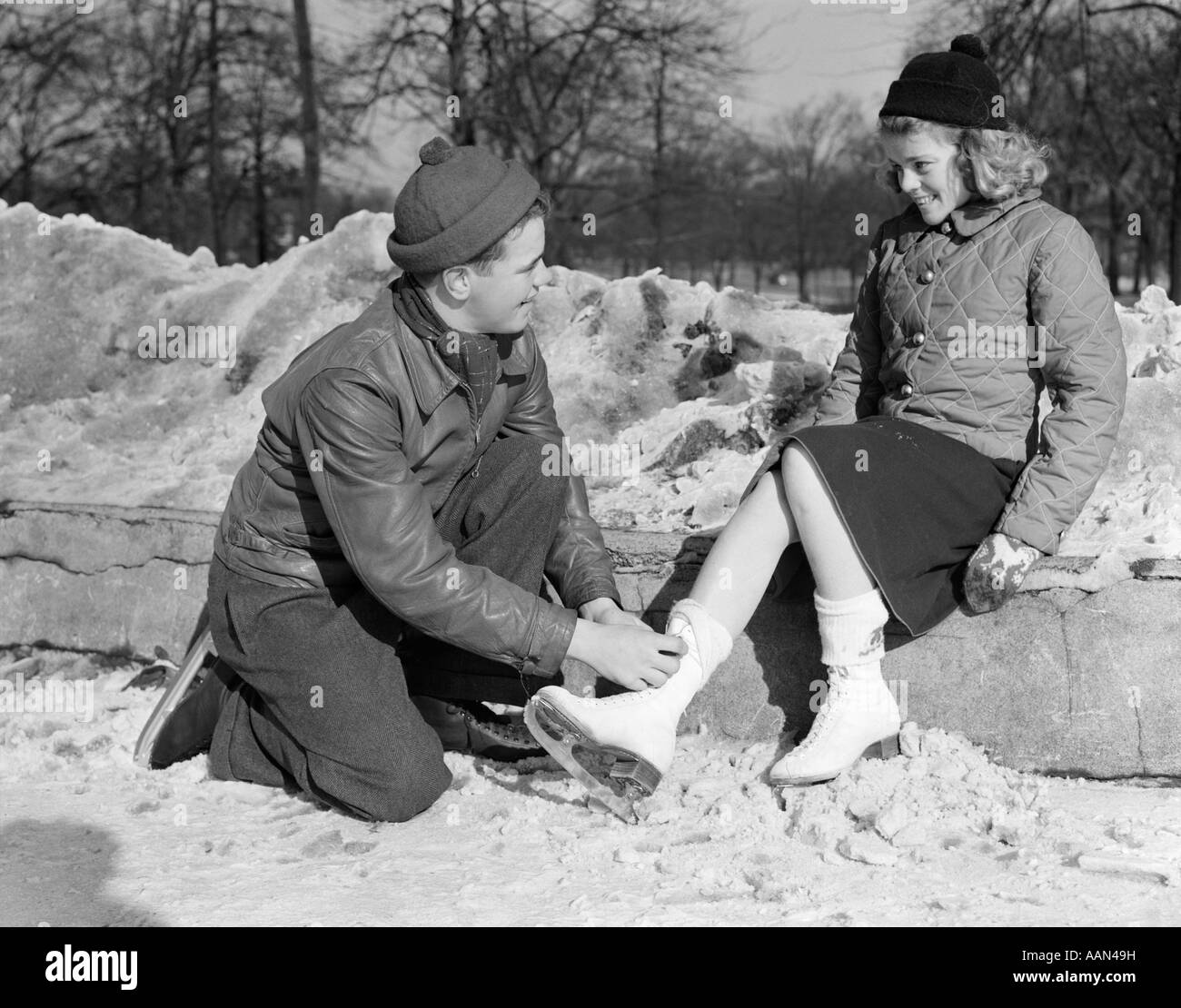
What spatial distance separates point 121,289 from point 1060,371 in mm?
4186

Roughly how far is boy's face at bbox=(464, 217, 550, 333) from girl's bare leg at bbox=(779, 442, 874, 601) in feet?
2.06

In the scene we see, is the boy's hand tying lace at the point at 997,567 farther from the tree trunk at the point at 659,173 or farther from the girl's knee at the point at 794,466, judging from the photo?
the tree trunk at the point at 659,173

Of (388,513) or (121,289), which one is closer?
(388,513)

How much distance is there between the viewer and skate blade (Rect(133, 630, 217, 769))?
3096 millimetres

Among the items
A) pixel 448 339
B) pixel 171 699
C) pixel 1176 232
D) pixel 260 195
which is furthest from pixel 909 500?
pixel 260 195

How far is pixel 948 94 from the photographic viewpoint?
8.97 feet

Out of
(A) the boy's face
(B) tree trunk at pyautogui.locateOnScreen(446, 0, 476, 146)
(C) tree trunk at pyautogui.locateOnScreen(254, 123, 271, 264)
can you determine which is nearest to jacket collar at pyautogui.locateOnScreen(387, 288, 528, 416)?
(A) the boy's face

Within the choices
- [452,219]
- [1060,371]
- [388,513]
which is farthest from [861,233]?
[388,513]

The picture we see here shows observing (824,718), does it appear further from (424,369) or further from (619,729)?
(424,369)

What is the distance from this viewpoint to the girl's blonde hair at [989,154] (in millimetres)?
2736

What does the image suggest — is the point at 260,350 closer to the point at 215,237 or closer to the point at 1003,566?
the point at 1003,566

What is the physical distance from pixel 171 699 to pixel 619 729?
1246 millimetres

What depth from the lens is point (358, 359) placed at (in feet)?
8.32

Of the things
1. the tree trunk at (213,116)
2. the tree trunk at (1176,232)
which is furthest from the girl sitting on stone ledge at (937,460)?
the tree trunk at (213,116)
